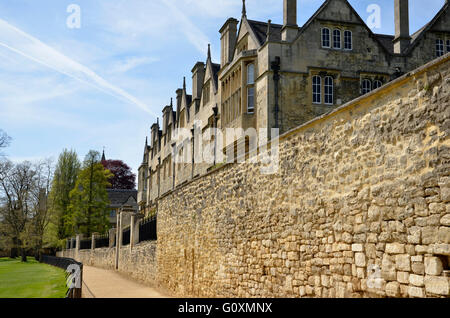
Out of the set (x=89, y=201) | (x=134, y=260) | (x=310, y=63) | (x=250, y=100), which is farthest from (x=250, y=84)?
(x=89, y=201)

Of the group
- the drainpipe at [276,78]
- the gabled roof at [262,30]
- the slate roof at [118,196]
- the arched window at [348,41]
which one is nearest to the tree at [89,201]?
the slate roof at [118,196]

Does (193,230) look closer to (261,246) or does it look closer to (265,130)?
(261,246)

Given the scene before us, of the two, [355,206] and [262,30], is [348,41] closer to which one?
[262,30]

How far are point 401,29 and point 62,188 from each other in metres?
41.3

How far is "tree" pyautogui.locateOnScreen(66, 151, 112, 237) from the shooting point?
4909 centimetres

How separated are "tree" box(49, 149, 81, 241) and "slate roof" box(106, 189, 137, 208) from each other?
25116mm

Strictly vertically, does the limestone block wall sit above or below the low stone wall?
above

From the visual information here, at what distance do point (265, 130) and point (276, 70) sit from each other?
282cm

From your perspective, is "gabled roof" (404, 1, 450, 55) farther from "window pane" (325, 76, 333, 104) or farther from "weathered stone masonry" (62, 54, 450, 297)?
"weathered stone masonry" (62, 54, 450, 297)

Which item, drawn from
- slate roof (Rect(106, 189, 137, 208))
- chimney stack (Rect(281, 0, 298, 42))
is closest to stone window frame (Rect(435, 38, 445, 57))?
chimney stack (Rect(281, 0, 298, 42))

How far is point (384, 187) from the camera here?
674 centimetres

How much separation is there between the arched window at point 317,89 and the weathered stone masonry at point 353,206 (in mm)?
11432

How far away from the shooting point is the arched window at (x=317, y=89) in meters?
22.8
